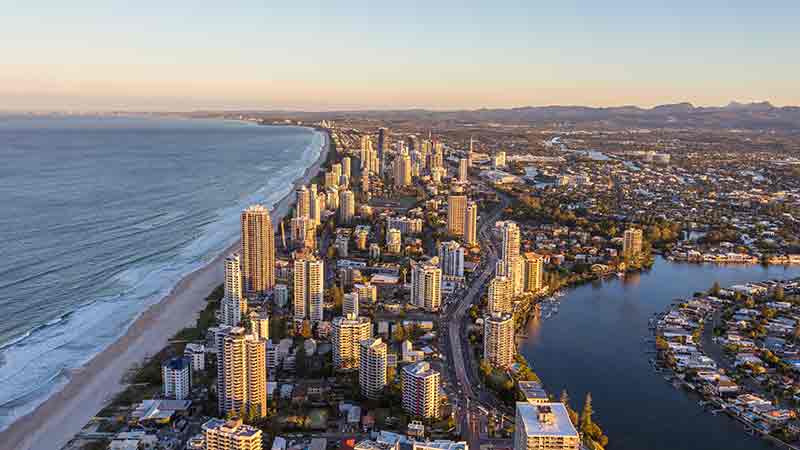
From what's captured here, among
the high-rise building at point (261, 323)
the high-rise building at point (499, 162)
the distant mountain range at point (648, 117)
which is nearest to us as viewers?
the high-rise building at point (261, 323)

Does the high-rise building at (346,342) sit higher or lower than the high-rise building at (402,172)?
lower

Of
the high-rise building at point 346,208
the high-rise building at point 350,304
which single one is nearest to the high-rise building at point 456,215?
the high-rise building at point 346,208

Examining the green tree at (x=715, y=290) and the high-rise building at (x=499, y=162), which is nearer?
the green tree at (x=715, y=290)

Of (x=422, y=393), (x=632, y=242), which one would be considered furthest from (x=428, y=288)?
(x=632, y=242)

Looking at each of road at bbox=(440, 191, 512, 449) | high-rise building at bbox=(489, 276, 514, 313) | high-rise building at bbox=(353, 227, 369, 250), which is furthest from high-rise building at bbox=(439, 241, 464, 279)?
high-rise building at bbox=(353, 227, 369, 250)

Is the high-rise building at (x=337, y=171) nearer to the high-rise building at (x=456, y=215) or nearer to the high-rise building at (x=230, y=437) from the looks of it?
the high-rise building at (x=456, y=215)

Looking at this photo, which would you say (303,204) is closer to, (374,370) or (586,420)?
(374,370)

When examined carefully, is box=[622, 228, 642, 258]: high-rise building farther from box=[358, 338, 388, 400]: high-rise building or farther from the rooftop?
the rooftop

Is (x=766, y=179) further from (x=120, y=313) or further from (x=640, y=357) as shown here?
(x=120, y=313)
